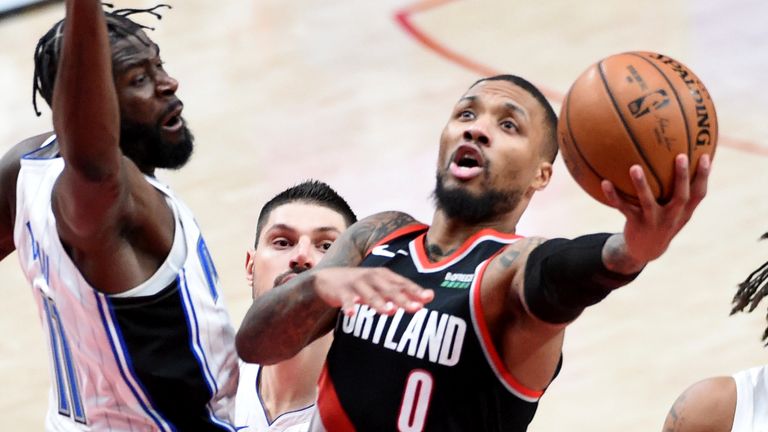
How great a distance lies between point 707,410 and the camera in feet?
16.4

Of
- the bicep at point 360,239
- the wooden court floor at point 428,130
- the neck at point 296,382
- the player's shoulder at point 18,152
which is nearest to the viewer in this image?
the bicep at point 360,239

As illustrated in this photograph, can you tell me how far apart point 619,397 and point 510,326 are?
11.1ft

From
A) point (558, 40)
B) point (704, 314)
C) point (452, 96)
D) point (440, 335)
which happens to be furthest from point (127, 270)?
point (558, 40)

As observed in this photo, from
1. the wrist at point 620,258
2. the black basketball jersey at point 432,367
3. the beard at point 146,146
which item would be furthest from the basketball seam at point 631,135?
the beard at point 146,146

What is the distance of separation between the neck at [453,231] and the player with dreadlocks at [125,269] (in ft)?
2.37

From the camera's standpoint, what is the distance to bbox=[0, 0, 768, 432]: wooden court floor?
8188mm

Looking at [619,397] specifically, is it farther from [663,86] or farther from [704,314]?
[663,86]

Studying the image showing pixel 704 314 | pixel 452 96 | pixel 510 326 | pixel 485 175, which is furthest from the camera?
pixel 452 96

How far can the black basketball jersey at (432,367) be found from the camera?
15.3 feet

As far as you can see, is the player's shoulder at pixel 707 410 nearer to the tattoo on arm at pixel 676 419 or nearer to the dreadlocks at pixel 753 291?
the tattoo on arm at pixel 676 419

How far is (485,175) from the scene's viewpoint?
5004 mm

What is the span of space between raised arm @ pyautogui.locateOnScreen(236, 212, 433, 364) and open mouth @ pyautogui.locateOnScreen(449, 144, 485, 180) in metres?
0.30

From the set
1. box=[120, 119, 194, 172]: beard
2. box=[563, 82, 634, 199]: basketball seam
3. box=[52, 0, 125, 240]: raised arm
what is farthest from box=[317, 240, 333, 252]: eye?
box=[563, 82, 634, 199]: basketball seam

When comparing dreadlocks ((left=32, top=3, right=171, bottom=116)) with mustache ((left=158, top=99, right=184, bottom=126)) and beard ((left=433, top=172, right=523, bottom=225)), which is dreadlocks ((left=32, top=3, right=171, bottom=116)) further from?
beard ((left=433, top=172, right=523, bottom=225))
